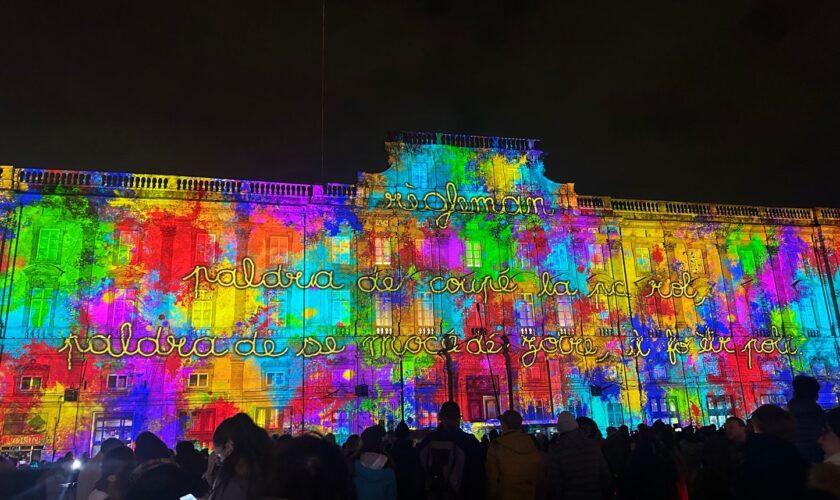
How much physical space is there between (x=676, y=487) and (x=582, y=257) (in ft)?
89.5

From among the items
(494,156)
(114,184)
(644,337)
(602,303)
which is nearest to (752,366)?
(644,337)

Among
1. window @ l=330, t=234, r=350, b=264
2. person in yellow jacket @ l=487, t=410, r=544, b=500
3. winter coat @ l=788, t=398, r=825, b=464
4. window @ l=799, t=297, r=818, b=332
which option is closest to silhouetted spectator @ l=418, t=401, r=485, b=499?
person in yellow jacket @ l=487, t=410, r=544, b=500

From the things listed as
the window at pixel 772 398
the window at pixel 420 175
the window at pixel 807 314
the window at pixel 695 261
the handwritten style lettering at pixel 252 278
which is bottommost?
the window at pixel 772 398

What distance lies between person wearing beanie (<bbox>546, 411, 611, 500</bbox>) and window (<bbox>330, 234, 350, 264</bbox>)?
81.8 feet

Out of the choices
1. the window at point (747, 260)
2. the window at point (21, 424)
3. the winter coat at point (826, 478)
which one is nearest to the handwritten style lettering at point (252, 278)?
the window at point (21, 424)

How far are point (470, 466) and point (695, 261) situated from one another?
32.3 m

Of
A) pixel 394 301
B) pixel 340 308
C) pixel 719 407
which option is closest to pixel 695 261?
pixel 719 407

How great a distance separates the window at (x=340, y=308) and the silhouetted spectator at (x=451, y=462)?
2326 cm

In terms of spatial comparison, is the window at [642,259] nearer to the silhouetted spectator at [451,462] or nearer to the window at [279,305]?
the window at [279,305]

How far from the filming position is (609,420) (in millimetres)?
31078

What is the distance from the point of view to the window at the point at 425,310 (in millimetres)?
31203

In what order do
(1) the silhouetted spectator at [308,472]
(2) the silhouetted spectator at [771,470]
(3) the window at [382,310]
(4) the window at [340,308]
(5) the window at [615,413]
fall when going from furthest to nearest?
(5) the window at [615,413]
(3) the window at [382,310]
(4) the window at [340,308]
(2) the silhouetted spectator at [771,470]
(1) the silhouetted spectator at [308,472]

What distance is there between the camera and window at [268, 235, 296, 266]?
3089 cm

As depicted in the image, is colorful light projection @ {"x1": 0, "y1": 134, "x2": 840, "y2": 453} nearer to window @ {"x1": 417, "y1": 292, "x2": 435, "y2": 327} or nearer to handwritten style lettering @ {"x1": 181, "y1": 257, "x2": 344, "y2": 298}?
window @ {"x1": 417, "y1": 292, "x2": 435, "y2": 327}
